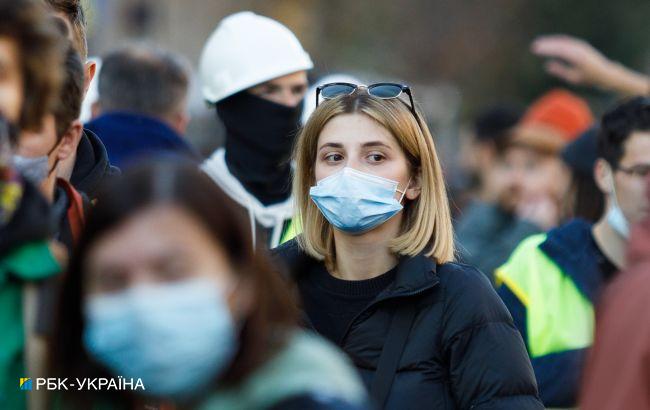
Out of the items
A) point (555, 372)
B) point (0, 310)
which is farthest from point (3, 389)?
point (555, 372)

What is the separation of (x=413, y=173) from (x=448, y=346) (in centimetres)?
81

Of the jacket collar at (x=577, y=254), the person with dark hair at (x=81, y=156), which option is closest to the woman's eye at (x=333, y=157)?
the person with dark hair at (x=81, y=156)

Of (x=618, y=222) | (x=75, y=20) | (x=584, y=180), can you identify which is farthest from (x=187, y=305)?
(x=584, y=180)

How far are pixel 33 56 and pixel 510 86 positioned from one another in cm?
3106

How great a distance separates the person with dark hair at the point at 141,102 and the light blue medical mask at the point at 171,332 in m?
3.04

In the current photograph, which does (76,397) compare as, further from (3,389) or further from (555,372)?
(555,372)

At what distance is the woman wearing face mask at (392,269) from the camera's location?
4086mm

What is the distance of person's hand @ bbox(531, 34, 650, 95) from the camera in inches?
309

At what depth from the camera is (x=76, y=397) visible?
2625 mm

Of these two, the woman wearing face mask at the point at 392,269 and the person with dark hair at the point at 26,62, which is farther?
the woman wearing face mask at the point at 392,269

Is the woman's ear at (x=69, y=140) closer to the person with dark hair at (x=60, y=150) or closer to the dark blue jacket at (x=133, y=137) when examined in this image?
the person with dark hair at (x=60, y=150)

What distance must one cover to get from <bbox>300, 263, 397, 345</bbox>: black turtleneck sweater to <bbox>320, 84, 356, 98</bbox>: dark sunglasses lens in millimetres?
742

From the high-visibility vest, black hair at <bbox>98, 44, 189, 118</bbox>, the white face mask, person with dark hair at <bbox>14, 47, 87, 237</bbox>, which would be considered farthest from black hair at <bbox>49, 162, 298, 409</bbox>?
black hair at <bbox>98, 44, 189, 118</bbox>

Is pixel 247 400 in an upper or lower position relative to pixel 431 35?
upper
